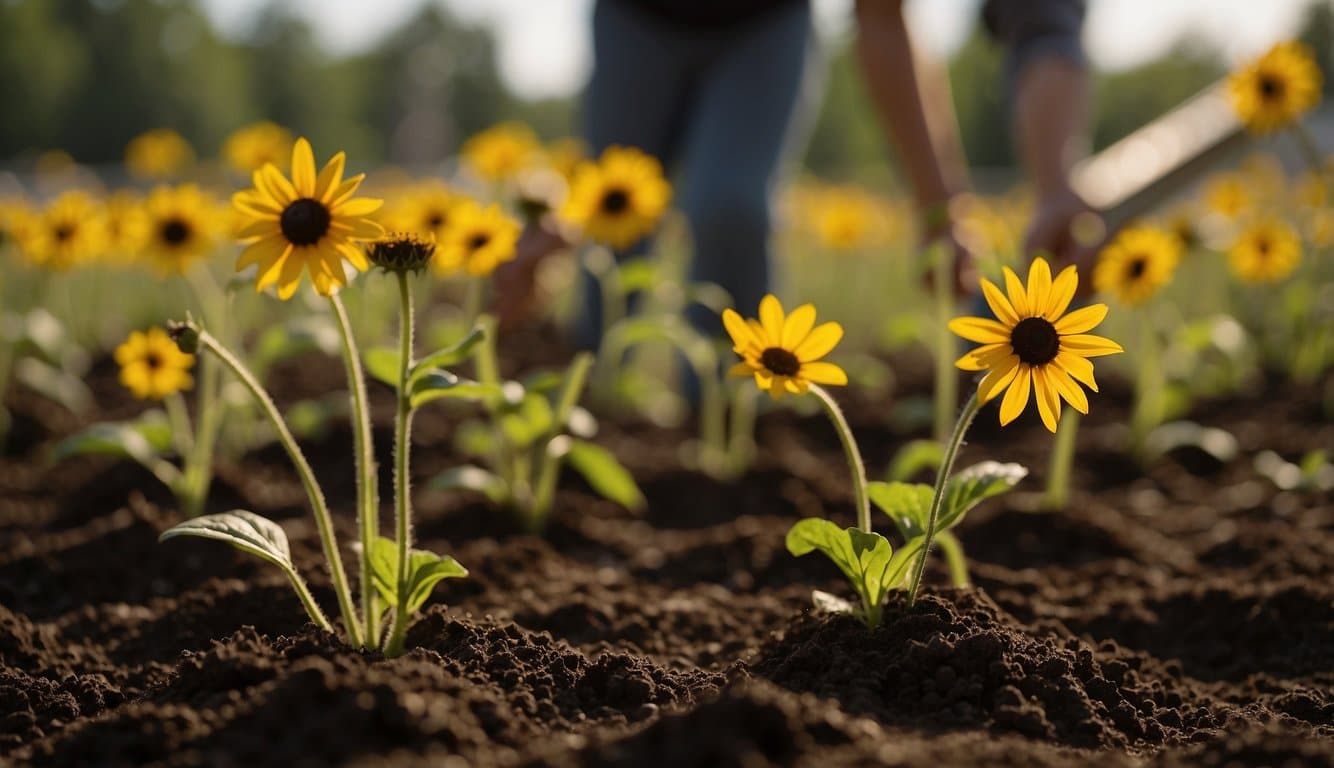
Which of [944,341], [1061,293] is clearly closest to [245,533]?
[1061,293]

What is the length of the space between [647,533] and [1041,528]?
1.01 metres

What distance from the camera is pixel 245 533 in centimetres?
165

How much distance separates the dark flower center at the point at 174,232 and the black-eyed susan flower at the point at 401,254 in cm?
178

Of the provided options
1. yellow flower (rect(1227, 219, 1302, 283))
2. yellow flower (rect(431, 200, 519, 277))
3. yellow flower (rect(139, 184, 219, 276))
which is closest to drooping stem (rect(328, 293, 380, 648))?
yellow flower (rect(431, 200, 519, 277))

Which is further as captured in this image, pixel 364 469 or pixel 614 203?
pixel 614 203

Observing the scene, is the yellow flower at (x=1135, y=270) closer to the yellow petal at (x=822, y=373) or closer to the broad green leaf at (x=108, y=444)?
the yellow petal at (x=822, y=373)

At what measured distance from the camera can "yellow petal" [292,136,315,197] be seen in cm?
159

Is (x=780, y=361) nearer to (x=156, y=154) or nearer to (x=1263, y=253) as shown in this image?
(x=1263, y=253)

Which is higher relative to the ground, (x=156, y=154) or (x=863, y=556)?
(x=156, y=154)

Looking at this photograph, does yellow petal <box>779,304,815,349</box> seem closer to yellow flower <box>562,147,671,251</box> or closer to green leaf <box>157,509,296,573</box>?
green leaf <box>157,509,296,573</box>

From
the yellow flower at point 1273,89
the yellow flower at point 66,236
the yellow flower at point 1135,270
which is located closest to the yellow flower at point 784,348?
the yellow flower at point 1135,270

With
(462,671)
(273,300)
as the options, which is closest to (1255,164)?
(273,300)

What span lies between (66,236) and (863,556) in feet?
10.3

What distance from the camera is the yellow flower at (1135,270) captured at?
2.93 meters
